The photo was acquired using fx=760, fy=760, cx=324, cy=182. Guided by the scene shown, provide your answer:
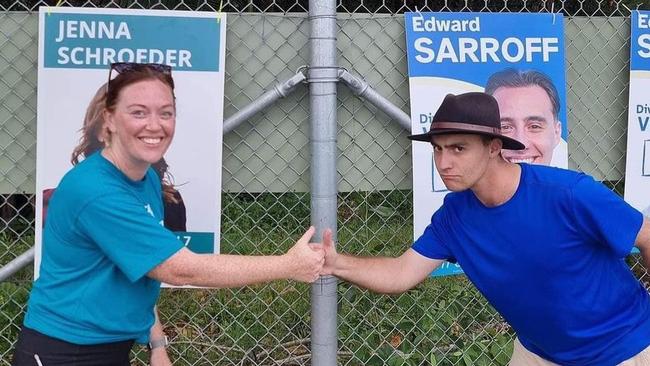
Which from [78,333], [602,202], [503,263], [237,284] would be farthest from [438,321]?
[78,333]

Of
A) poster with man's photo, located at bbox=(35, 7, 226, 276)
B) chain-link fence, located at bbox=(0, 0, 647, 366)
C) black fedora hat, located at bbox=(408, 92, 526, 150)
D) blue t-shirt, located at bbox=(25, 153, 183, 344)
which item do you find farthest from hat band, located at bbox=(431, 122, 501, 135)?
blue t-shirt, located at bbox=(25, 153, 183, 344)

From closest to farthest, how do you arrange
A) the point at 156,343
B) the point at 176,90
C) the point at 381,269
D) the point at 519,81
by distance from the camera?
1. the point at 156,343
2. the point at 176,90
3. the point at 381,269
4. the point at 519,81

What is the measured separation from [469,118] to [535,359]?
1048 millimetres

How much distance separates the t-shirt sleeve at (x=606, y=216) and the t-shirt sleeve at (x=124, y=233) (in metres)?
1.41

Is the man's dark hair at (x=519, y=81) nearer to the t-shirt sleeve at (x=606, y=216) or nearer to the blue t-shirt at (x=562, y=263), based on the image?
the blue t-shirt at (x=562, y=263)

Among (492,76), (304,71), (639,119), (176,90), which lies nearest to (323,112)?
(304,71)

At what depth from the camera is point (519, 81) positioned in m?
3.34

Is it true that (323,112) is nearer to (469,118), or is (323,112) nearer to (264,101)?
(264,101)

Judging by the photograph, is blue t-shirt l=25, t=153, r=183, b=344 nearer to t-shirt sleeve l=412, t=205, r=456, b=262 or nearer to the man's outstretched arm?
the man's outstretched arm

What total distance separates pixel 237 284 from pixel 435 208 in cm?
121

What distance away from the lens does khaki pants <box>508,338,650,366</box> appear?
109 inches

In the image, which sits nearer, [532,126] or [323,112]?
[323,112]

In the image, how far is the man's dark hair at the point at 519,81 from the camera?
131 inches

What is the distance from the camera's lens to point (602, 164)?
357 cm
